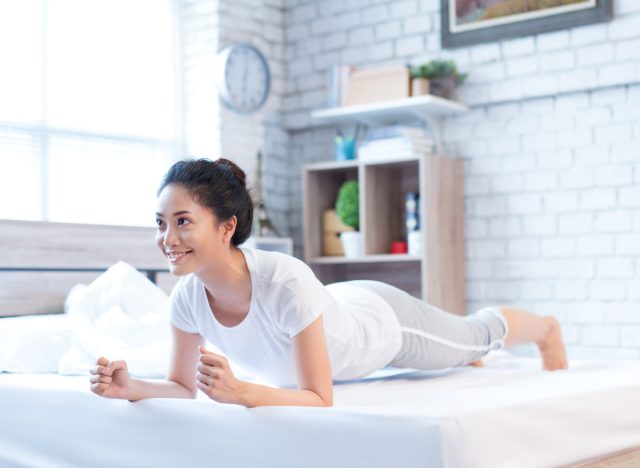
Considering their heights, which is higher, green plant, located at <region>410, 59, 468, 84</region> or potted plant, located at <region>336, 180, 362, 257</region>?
green plant, located at <region>410, 59, 468, 84</region>

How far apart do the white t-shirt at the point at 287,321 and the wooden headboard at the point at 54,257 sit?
137cm

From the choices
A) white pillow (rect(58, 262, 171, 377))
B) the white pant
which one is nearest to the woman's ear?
the white pant

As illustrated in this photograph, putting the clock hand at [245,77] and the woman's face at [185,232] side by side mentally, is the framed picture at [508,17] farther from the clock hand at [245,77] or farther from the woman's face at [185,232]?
the woman's face at [185,232]

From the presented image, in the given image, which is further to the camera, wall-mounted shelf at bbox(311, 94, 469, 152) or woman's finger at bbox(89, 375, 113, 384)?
wall-mounted shelf at bbox(311, 94, 469, 152)

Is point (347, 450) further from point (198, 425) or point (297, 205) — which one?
point (297, 205)

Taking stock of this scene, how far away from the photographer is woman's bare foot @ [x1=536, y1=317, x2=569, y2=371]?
3.03m

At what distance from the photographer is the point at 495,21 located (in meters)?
4.43

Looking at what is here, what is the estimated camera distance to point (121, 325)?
3.24 metres

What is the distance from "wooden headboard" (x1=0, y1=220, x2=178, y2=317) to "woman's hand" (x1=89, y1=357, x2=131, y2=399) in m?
1.49

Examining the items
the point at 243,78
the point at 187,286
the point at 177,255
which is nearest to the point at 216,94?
the point at 243,78

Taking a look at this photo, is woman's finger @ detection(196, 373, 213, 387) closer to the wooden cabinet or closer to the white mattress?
the white mattress

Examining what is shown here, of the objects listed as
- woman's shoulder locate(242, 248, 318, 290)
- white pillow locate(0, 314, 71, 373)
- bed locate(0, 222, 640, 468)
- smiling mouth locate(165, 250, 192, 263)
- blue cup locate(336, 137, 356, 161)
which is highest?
blue cup locate(336, 137, 356, 161)

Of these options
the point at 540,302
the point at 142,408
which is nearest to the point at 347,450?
the point at 142,408

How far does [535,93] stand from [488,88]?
240mm
